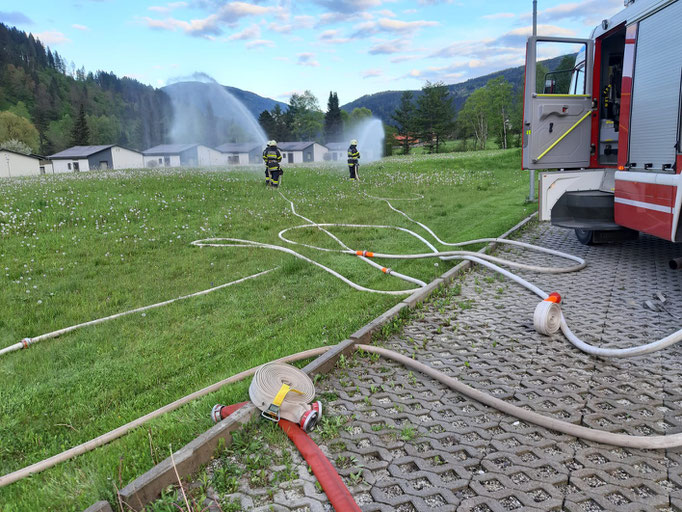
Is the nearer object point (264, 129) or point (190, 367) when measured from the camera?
point (190, 367)

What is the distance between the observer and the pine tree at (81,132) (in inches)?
4112

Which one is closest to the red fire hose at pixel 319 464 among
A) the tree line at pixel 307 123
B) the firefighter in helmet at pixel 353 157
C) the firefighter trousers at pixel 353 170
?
the firefighter in helmet at pixel 353 157

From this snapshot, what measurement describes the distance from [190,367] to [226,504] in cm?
233

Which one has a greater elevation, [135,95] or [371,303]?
[135,95]

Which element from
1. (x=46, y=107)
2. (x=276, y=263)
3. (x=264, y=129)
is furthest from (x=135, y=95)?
(x=276, y=263)

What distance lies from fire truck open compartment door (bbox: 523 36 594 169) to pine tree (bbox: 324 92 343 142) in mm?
110202

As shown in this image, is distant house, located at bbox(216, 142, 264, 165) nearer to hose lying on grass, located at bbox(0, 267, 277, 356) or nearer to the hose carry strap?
hose lying on grass, located at bbox(0, 267, 277, 356)

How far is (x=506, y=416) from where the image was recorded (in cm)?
338

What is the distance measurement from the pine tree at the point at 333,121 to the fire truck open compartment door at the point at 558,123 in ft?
362

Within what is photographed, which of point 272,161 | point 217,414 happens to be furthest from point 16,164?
point 217,414

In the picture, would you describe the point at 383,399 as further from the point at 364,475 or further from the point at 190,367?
the point at 190,367

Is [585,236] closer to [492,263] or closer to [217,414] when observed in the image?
[492,263]

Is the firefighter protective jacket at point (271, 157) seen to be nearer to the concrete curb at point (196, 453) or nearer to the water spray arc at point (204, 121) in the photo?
the concrete curb at point (196, 453)

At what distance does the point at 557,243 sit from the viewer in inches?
369
